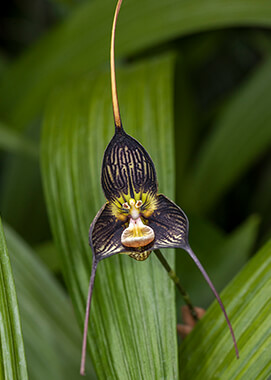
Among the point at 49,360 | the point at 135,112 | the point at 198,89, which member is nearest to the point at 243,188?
the point at 198,89

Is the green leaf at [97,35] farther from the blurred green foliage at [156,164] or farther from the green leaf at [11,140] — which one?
the green leaf at [11,140]

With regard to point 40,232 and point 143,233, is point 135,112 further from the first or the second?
point 40,232

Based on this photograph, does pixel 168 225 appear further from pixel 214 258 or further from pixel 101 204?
pixel 214 258

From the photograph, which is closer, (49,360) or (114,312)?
(114,312)

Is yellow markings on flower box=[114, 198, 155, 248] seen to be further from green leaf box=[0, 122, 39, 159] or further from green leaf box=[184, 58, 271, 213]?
green leaf box=[184, 58, 271, 213]

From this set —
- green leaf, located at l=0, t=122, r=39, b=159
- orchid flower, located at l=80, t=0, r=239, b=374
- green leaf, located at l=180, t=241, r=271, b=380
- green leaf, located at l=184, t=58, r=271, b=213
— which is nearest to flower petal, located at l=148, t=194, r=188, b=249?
orchid flower, located at l=80, t=0, r=239, b=374

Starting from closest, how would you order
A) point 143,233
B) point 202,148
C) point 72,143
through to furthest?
point 143,233, point 72,143, point 202,148

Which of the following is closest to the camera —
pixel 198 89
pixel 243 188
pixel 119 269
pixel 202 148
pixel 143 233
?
pixel 143 233
